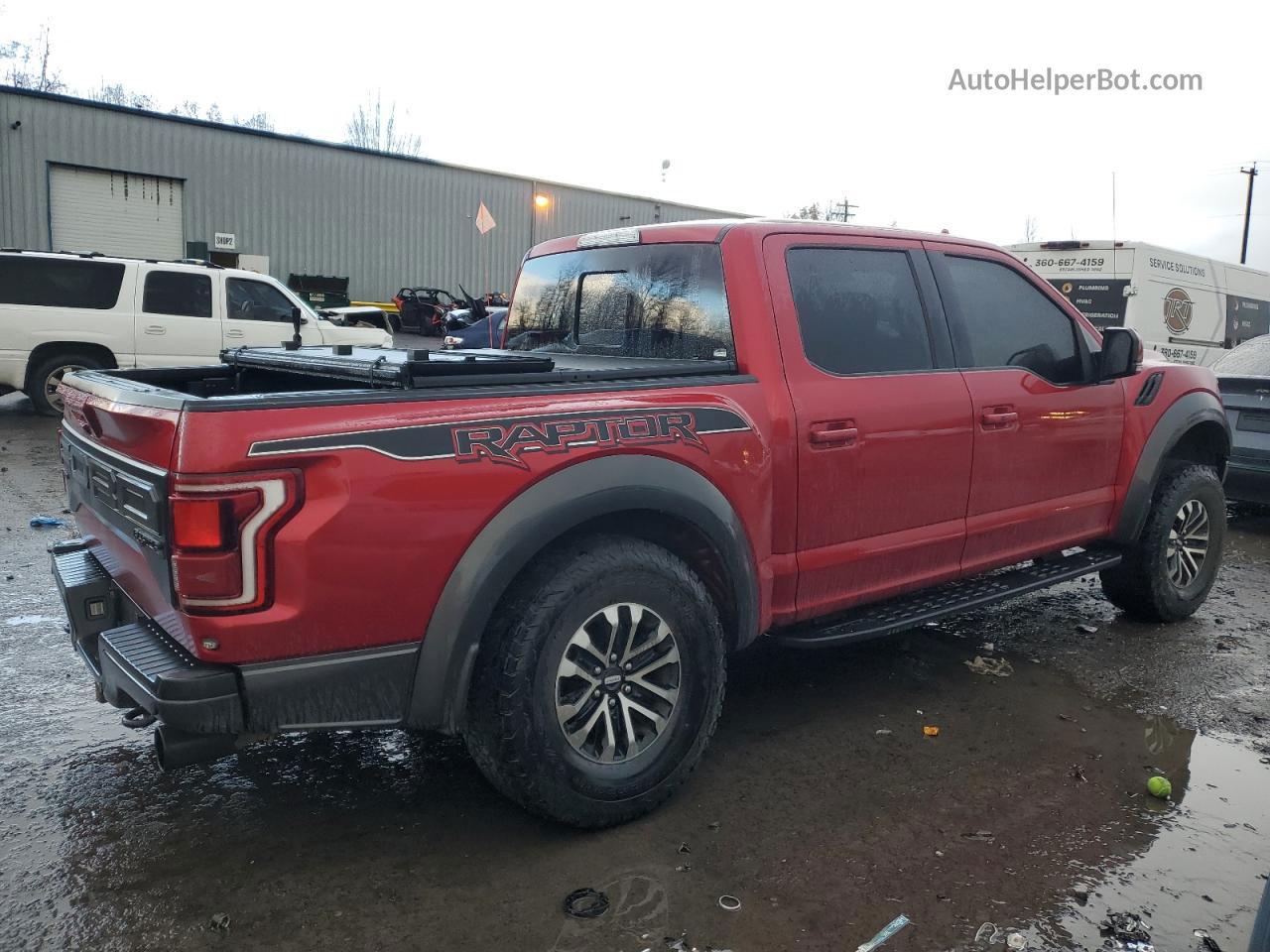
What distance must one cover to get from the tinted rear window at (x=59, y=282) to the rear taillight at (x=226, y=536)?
34.7ft

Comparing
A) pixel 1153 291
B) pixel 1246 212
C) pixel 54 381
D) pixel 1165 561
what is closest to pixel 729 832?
pixel 1165 561

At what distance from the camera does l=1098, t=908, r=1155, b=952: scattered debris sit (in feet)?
8.39

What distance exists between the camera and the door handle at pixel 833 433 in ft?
11.2

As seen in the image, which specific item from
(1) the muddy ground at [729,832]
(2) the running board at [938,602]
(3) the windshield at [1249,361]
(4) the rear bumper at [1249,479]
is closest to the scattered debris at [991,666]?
(1) the muddy ground at [729,832]

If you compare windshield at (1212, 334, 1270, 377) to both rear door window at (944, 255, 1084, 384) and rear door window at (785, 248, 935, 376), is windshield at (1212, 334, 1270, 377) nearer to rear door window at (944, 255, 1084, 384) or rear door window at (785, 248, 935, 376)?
rear door window at (944, 255, 1084, 384)

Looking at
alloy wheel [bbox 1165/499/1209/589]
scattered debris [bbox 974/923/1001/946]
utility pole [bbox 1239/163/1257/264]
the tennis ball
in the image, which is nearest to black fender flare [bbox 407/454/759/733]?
scattered debris [bbox 974/923/1001/946]

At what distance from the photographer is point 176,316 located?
38.4 ft

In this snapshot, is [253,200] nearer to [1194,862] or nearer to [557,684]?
[557,684]

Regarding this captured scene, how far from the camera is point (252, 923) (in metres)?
2.52

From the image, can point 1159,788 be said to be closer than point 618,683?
No

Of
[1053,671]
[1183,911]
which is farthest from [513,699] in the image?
[1053,671]

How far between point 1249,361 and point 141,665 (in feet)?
28.5

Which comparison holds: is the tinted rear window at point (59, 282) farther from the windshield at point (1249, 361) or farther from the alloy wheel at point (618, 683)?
the windshield at point (1249, 361)

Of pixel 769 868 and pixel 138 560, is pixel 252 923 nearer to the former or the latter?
pixel 138 560
